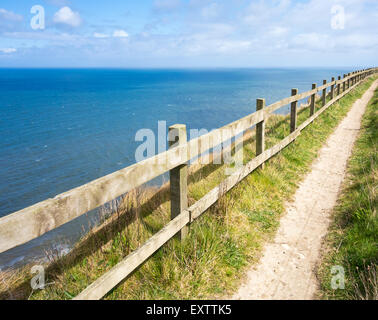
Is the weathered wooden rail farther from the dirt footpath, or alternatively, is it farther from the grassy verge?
the grassy verge

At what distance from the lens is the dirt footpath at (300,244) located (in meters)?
3.69

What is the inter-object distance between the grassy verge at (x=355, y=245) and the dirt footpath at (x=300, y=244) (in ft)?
0.51

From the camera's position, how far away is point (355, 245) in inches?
164

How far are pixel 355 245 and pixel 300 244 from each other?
776 mm

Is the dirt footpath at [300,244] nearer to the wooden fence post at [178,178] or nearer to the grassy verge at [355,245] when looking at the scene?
the grassy verge at [355,245]

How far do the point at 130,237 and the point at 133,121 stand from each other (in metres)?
29.8

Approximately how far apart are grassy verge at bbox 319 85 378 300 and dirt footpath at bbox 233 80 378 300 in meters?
0.16

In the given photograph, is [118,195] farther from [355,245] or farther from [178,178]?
[355,245]

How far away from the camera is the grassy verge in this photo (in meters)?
3.46

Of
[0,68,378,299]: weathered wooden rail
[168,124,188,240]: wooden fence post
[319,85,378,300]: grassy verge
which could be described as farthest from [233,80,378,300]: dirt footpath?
[168,124,188,240]: wooden fence post

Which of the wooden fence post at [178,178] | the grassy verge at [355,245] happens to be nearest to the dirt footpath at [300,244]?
the grassy verge at [355,245]

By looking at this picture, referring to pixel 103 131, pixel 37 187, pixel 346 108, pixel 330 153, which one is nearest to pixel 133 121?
pixel 103 131

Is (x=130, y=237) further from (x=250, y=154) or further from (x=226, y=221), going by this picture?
(x=250, y=154)

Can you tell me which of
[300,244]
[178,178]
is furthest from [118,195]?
[300,244]
